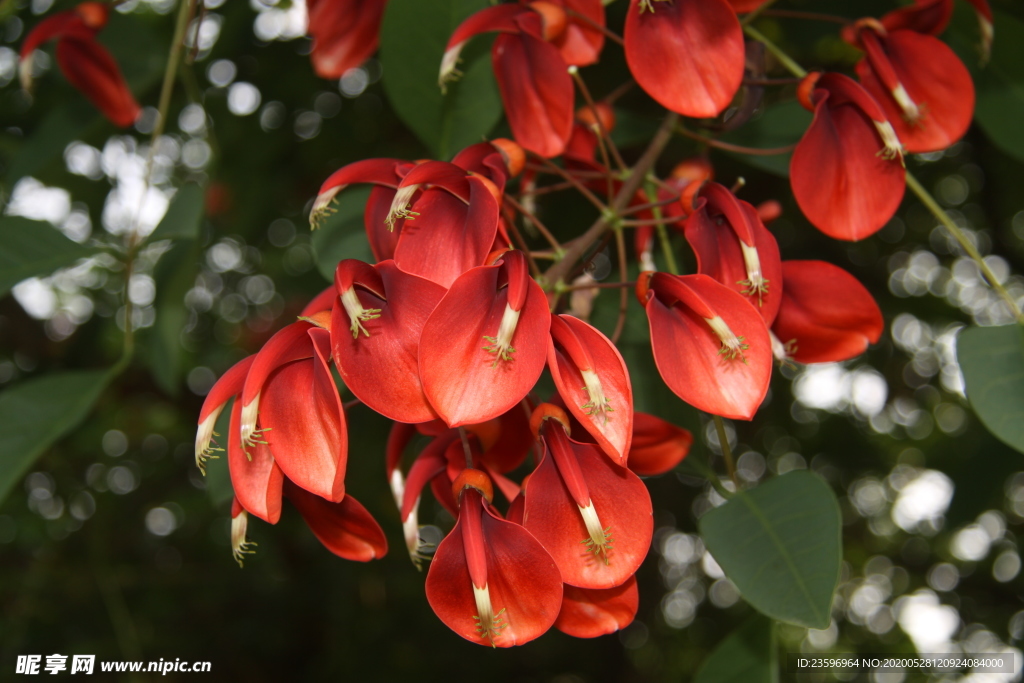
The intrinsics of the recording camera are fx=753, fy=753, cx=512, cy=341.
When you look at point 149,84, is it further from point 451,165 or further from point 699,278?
point 699,278

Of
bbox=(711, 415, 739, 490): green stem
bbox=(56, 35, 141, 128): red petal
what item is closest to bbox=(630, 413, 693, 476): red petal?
bbox=(711, 415, 739, 490): green stem

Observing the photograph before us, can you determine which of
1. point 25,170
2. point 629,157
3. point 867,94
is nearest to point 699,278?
point 867,94

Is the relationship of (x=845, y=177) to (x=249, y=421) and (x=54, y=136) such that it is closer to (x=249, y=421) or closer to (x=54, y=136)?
(x=249, y=421)

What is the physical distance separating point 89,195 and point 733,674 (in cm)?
137

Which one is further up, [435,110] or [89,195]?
[435,110]

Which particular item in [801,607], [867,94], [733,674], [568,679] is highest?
[867,94]

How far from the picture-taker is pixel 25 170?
3.50 feet

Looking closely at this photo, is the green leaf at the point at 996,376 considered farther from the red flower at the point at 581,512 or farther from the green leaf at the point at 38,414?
the green leaf at the point at 38,414

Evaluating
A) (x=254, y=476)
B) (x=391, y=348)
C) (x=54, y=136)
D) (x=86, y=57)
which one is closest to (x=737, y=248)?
(x=391, y=348)

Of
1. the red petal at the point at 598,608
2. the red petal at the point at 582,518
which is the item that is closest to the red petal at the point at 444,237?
the red petal at the point at 582,518

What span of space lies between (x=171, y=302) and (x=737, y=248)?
2.98 feet

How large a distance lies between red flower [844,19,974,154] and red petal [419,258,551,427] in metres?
0.43

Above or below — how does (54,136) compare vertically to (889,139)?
below

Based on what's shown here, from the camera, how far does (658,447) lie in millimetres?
594
